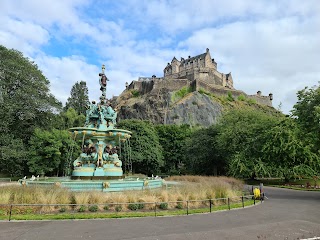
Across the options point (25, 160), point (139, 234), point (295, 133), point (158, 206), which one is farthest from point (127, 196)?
point (25, 160)

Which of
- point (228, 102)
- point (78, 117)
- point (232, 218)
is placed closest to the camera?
point (232, 218)

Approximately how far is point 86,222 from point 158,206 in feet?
12.2

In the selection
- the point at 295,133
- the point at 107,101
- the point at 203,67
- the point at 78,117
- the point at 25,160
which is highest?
the point at 203,67

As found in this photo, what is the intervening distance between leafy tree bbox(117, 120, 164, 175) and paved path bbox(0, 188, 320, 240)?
3293 cm

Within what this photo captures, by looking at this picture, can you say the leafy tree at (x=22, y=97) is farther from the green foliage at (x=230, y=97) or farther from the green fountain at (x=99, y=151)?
the green foliage at (x=230, y=97)

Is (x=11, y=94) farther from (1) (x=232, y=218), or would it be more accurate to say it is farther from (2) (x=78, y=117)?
(1) (x=232, y=218)

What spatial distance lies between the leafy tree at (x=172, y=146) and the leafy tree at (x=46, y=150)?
19975 mm

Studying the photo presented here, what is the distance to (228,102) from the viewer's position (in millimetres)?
86250

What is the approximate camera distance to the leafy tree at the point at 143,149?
44.0 metres

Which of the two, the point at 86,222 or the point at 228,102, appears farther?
the point at 228,102

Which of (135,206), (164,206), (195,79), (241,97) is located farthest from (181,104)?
(135,206)

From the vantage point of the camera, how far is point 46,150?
34.9 metres

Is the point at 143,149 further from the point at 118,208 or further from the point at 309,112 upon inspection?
the point at 118,208

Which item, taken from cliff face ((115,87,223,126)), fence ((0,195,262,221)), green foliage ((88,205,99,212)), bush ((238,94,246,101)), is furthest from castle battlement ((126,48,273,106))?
green foliage ((88,205,99,212))
